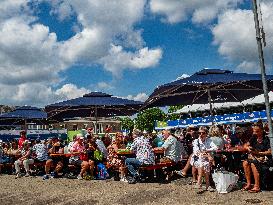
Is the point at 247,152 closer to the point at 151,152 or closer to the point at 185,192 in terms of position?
the point at 185,192

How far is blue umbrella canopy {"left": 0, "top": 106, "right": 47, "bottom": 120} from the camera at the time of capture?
19516 mm

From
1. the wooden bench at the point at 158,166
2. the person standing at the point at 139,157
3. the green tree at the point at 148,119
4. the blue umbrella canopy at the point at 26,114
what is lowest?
the wooden bench at the point at 158,166

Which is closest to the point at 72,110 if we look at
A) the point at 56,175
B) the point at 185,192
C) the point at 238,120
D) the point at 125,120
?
the point at 56,175

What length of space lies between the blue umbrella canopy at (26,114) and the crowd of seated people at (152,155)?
14.2 ft

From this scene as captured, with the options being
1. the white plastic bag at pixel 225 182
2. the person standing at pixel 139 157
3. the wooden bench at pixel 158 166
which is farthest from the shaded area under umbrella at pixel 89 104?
the white plastic bag at pixel 225 182

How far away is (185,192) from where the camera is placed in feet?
28.0

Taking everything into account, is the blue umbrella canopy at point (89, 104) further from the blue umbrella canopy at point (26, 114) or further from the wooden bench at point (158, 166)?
the wooden bench at point (158, 166)

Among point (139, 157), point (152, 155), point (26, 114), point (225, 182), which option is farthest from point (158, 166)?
point (26, 114)

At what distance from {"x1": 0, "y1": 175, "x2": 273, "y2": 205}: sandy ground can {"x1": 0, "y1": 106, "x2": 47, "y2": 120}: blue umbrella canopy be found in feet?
26.4

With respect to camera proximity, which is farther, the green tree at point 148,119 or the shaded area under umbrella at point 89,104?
the green tree at point 148,119

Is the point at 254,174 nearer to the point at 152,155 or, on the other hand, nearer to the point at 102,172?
the point at 152,155

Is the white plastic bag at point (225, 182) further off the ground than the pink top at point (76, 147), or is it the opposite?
the pink top at point (76, 147)

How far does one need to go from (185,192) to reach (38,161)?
6747 mm

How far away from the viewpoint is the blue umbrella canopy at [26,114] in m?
19.5
